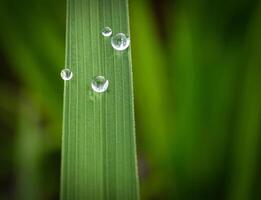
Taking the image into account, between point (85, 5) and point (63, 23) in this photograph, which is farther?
point (63, 23)

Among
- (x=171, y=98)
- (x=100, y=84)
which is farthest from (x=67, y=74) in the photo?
(x=171, y=98)

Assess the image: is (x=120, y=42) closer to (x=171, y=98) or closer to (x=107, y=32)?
(x=107, y=32)

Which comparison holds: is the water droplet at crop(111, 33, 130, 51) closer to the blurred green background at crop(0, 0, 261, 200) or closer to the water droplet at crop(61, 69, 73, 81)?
the water droplet at crop(61, 69, 73, 81)

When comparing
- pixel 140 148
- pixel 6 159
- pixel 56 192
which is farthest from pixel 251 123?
pixel 6 159

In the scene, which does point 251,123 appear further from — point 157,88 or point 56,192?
point 56,192

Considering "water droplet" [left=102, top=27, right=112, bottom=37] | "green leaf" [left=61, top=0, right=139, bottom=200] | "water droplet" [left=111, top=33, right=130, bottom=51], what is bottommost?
"green leaf" [left=61, top=0, right=139, bottom=200]

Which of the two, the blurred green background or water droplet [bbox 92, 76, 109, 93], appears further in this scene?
the blurred green background

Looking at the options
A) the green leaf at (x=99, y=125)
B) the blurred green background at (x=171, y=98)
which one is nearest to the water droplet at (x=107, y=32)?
the green leaf at (x=99, y=125)

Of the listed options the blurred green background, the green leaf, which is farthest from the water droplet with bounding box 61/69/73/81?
the blurred green background
